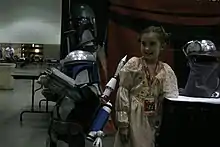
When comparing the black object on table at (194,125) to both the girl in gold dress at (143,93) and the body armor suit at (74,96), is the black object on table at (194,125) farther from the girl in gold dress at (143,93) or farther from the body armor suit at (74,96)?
the body armor suit at (74,96)

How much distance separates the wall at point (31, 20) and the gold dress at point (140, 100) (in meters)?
14.2

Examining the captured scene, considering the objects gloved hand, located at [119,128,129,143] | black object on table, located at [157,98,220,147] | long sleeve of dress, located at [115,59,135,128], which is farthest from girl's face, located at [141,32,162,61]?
black object on table, located at [157,98,220,147]

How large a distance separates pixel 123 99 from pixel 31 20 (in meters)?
15.3

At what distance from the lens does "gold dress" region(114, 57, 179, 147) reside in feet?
7.42

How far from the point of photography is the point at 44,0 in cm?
1619

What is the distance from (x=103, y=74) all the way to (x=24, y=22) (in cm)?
1261

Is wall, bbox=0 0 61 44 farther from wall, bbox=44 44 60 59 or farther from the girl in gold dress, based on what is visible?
the girl in gold dress


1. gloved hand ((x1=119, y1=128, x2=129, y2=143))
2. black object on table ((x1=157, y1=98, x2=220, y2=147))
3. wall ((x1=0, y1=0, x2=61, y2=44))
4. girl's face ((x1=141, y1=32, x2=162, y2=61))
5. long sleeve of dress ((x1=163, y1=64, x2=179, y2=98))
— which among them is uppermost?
wall ((x1=0, y1=0, x2=61, y2=44))

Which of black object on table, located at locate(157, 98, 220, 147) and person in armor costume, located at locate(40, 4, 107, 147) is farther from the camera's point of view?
person in armor costume, located at locate(40, 4, 107, 147)

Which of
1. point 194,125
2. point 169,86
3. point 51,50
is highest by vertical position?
point 51,50

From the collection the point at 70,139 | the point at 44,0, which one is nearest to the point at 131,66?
the point at 70,139

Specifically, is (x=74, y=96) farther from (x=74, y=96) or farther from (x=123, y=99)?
(x=123, y=99)

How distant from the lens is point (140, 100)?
90.3 inches

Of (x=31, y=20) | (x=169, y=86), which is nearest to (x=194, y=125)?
(x=169, y=86)
